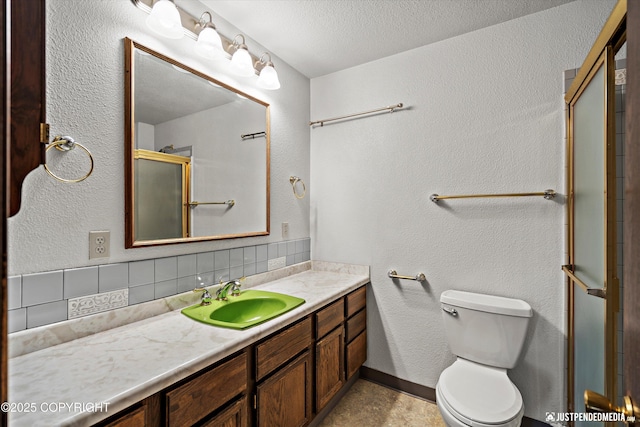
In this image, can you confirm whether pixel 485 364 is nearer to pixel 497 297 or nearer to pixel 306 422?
pixel 497 297

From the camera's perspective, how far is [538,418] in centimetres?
176

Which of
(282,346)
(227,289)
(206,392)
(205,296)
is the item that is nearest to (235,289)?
(227,289)

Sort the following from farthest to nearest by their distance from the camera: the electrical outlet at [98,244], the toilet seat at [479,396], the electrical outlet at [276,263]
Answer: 1. the electrical outlet at [276,263]
2. the toilet seat at [479,396]
3. the electrical outlet at [98,244]

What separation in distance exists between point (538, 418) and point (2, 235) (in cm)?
246

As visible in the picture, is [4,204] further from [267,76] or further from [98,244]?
[267,76]

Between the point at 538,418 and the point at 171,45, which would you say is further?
the point at 538,418

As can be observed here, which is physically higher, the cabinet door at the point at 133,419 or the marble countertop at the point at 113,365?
the marble countertop at the point at 113,365

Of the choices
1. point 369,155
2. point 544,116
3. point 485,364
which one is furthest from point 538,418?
point 369,155

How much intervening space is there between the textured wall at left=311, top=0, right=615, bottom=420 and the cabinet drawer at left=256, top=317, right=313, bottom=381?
0.85 metres

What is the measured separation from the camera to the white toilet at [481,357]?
1376mm

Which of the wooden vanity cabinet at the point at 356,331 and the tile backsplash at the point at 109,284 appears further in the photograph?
the wooden vanity cabinet at the point at 356,331

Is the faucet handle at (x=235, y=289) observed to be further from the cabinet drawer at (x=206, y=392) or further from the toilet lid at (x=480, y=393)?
the toilet lid at (x=480, y=393)

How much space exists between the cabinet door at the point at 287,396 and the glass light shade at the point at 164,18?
1.65m

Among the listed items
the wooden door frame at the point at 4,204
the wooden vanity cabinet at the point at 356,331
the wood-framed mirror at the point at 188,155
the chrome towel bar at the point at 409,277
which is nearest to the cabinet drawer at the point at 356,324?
the wooden vanity cabinet at the point at 356,331
